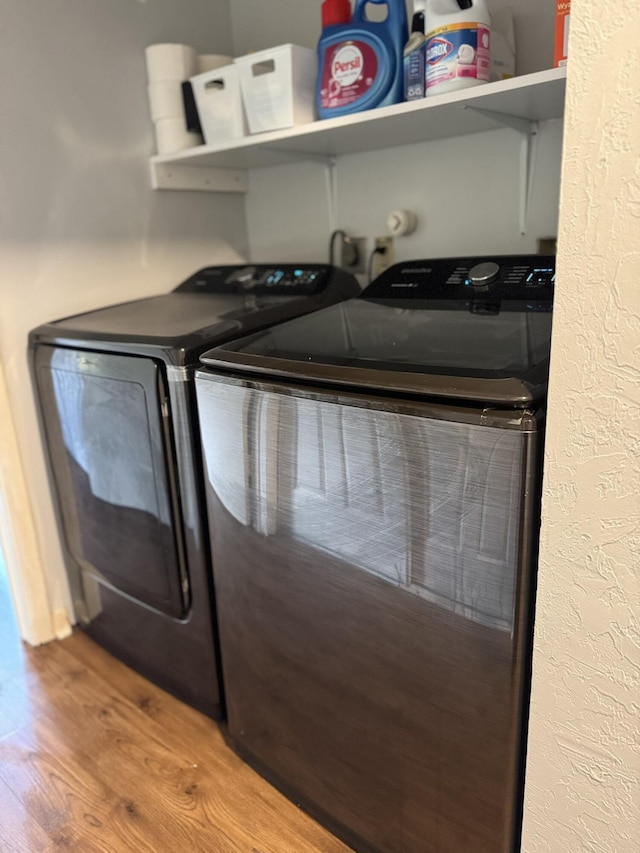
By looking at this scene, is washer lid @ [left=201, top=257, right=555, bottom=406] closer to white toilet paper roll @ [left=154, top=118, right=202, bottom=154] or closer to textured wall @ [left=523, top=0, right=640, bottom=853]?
textured wall @ [left=523, top=0, right=640, bottom=853]

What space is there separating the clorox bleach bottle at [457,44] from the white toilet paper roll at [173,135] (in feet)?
2.75

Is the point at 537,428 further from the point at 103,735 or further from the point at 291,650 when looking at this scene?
the point at 103,735

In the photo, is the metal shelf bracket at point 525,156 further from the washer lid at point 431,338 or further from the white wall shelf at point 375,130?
the washer lid at point 431,338

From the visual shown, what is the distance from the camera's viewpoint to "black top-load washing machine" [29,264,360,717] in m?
1.39

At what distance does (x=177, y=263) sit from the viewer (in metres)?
2.05

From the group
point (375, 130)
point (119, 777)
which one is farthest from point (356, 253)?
point (119, 777)

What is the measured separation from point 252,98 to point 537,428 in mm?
1228

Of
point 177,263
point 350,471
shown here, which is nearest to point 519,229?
point 350,471

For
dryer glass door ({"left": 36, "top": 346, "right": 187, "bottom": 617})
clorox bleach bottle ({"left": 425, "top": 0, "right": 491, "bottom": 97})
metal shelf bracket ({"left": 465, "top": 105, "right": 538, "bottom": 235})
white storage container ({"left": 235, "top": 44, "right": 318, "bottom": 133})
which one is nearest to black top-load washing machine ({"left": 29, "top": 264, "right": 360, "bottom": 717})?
dryer glass door ({"left": 36, "top": 346, "right": 187, "bottom": 617})

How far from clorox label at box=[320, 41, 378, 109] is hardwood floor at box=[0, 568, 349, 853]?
1.53 metres

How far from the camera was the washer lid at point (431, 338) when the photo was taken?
901 mm

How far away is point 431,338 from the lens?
1.14 m

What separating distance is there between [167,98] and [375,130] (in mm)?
664

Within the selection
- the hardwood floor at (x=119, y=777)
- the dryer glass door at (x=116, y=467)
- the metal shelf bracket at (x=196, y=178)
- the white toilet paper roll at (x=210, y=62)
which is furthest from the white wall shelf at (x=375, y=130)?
the hardwood floor at (x=119, y=777)
